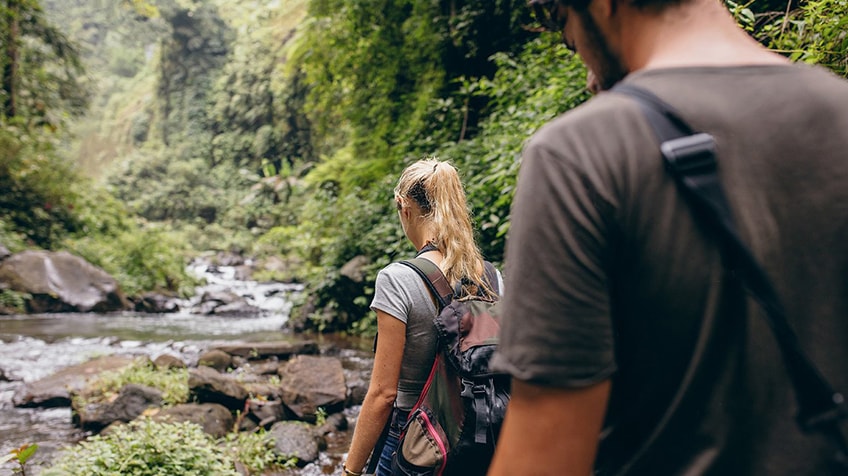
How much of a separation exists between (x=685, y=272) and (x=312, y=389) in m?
6.07

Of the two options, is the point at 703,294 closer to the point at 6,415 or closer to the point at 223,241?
the point at 6,415

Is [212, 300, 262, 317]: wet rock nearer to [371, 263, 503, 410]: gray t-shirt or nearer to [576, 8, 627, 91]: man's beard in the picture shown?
[371, 263, 503, 410]: gray t-shirt

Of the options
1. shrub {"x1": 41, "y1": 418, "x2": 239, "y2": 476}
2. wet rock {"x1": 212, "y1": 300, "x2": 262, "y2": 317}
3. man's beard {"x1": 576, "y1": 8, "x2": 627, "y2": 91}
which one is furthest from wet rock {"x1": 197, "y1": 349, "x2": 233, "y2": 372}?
man's beard {"x1": 576, "y1": 8, "x2": 627, "y2": 91}

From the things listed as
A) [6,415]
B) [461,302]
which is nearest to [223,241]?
[6,415]

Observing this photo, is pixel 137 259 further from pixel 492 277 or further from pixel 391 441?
pixel 492 277

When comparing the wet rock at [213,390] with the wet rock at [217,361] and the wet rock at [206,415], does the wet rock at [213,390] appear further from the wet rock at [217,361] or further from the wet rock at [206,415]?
the wet rock at [217,361]

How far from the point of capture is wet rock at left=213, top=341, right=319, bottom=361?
9039mm

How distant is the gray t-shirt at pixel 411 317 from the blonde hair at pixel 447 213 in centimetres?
14

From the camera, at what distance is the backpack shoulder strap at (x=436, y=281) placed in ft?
7.43

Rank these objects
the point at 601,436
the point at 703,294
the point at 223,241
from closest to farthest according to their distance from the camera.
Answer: the point at 703,294, the point at 601,436, the point at 223,241

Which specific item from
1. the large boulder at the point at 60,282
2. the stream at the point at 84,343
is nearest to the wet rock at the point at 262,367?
A: the stream at the point at 84,343

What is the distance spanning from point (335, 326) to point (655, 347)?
10.7 metres

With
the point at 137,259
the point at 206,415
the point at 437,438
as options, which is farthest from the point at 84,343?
the point at 437,438

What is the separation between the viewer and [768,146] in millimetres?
752
